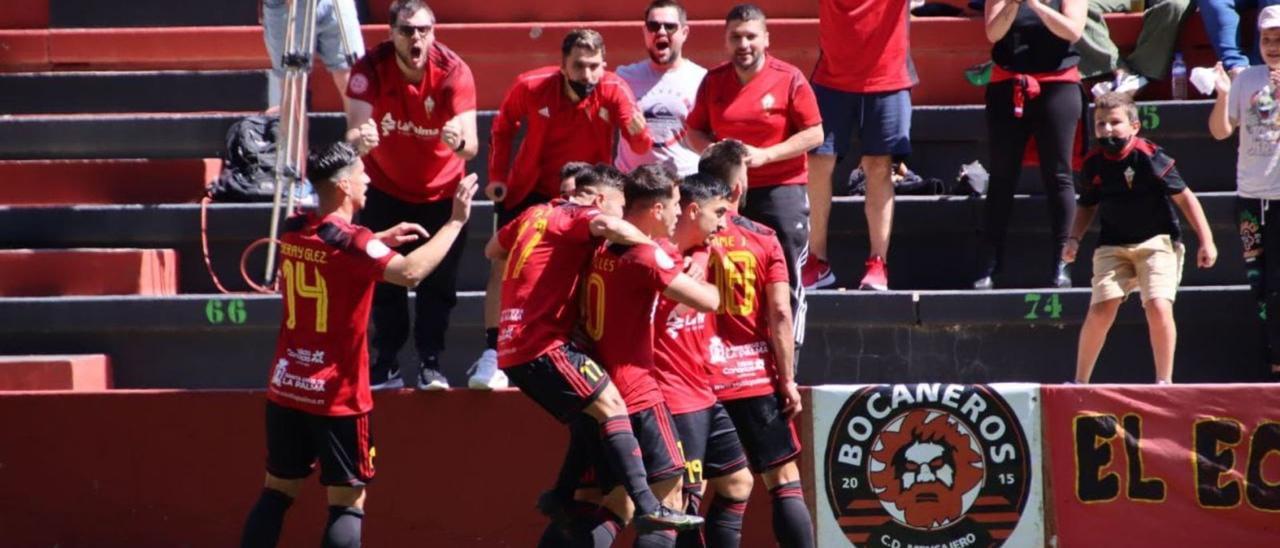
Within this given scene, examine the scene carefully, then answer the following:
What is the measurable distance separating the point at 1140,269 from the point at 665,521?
3.61 metres

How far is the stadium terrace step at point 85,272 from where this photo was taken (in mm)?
11578

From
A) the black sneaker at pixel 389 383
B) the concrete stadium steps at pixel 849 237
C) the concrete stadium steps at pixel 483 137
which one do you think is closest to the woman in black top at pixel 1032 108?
the concrete stadium steps at pixel 849 237

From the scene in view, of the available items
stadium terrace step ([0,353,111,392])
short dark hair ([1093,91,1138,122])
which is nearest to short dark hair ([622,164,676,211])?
short dark hair ([1093,91,1138,122])

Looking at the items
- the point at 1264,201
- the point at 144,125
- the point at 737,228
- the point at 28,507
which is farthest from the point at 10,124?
the point at 1264,201

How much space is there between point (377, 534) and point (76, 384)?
241 cm

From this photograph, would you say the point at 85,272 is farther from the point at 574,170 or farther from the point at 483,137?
the point at 574,170

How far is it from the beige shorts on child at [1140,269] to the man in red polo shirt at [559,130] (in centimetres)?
261

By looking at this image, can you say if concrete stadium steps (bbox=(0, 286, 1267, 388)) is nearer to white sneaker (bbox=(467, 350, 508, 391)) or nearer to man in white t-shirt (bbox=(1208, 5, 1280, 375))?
man in white t-shirt (bbox=(1208, 5, 1280, 375))

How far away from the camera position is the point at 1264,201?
10.0 metres

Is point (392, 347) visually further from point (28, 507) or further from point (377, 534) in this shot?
point (28, 507)

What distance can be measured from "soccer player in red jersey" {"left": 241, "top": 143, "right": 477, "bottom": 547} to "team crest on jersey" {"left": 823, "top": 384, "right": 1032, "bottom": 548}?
2.62 metres

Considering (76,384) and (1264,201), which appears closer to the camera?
(1264,201)

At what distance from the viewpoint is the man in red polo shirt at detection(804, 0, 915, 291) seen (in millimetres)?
10852

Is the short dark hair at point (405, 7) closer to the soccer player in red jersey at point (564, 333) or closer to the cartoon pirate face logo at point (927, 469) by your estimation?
the soccer player in red jersey at point (564, 333)
